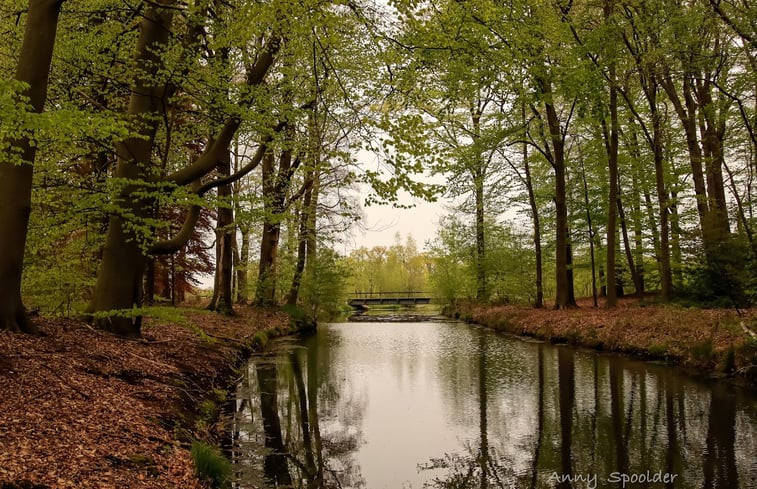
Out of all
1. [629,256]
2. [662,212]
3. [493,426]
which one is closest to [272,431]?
[493,426]

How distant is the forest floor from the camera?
4070 millimetres

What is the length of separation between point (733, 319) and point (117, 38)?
14.1 metres

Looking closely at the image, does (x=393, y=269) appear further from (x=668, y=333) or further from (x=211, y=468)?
(x=211, y=468)

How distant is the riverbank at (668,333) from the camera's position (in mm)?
10125

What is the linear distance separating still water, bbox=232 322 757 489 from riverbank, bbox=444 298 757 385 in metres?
0.68

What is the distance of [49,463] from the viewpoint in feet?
13.0

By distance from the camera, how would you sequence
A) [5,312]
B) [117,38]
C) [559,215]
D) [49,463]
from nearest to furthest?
[49,463], [5,312], [117,38], [559,215]

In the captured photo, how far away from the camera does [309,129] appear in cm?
1112

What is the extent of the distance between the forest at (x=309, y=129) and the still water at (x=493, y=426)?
3.26 meters

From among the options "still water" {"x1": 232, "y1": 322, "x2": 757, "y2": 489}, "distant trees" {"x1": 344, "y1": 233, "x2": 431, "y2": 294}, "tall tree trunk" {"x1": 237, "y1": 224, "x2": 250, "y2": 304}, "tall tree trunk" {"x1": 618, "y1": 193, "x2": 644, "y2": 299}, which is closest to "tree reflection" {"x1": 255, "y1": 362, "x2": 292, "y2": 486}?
"still water" {"x1": 232, "y1": 322, "x2": 757, "y2": 489}

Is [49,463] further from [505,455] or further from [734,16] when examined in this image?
[734,16]

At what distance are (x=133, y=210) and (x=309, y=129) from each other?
3.91m

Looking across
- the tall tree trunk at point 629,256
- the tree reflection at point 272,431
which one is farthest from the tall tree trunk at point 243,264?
the tall tree trunk at point 629,256

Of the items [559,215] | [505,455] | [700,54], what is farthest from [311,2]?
[559,215]
